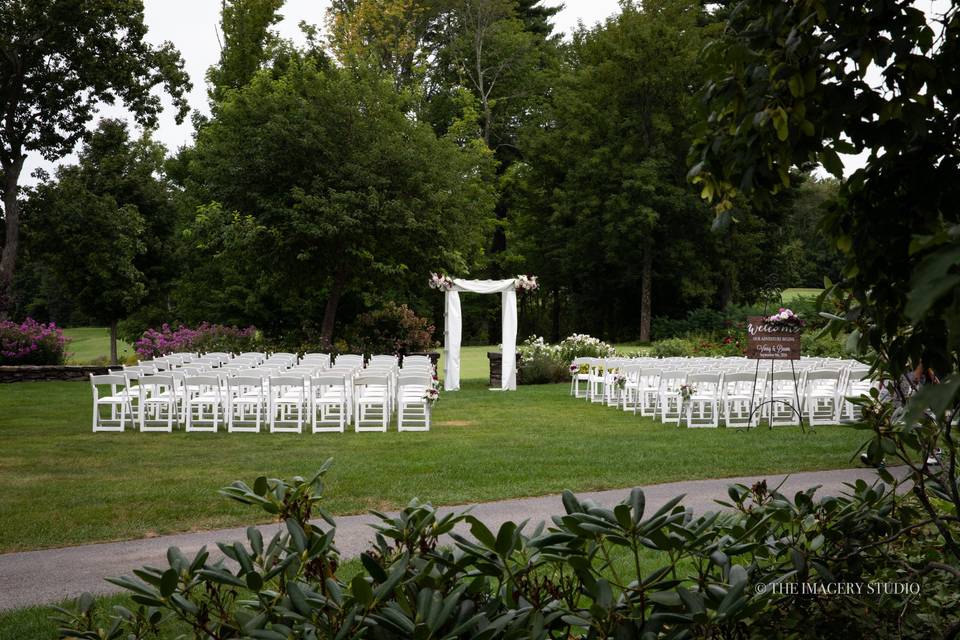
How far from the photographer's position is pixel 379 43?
40.5 meters

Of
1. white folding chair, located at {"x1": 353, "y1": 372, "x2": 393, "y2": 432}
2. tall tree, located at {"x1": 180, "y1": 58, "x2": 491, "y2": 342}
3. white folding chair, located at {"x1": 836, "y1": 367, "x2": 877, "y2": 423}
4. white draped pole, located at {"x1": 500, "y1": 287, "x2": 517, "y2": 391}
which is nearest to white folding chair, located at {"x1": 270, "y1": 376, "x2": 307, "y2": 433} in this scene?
white folding chair, located at {"x1": 353, "y1": 372, "x2": 393, "y2": 432}

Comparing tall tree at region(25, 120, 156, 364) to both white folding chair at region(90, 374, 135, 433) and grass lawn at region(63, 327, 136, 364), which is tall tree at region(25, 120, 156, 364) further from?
white folding chair at region(90, 374, 135, 433)

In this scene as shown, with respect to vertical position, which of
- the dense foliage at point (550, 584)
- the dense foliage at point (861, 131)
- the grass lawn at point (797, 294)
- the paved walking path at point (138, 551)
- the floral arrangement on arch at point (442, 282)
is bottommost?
the paved walking path at point (138, 551)

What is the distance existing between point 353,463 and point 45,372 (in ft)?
55.0

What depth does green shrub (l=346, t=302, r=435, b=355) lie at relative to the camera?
28.8 metres

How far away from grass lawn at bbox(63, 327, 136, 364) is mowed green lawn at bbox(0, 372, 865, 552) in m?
25.1

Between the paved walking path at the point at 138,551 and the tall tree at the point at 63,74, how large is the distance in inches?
902

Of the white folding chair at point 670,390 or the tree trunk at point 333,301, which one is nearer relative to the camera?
the white folding chair at point 670,390

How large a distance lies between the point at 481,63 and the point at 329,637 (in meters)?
47.7

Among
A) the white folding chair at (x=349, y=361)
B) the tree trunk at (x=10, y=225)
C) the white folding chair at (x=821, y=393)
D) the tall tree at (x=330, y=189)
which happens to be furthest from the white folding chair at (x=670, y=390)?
the tree trunk at (x=10, y=225)

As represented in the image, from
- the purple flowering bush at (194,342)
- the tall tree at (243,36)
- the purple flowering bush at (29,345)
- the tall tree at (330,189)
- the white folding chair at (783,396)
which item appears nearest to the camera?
the white folding chair at (783,396)

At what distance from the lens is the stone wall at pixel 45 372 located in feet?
76.1

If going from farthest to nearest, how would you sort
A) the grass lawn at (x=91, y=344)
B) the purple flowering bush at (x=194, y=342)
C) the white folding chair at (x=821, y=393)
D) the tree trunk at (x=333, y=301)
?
the grass lawn at (x=91, y=344), the tree trunk at (x=333, y=301), the purple flowering bush at (x=194, y=342), the white folding chair at (x=821, y=393)

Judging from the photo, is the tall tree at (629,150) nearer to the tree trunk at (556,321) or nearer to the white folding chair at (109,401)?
the tree trunk at (556,321)
